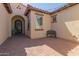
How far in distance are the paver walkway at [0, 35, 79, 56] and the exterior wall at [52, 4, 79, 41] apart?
51 cm

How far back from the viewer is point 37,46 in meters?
7.52

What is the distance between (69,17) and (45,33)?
1924 mm

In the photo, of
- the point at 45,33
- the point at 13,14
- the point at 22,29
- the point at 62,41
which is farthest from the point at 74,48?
the point at 13,14

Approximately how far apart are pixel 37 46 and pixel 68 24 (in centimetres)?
233

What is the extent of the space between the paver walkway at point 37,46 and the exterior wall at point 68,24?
1.68 ft

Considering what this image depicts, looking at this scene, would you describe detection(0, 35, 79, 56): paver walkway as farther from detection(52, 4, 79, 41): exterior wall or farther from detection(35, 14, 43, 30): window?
detection(35, 14, 43, 30): window

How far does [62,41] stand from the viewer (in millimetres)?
7824

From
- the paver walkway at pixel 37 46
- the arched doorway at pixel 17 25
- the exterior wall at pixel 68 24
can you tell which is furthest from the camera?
the exterior wall at pixel 68 24

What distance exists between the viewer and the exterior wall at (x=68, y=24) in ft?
26.9

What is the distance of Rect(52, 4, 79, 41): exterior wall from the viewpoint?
8.20 meters

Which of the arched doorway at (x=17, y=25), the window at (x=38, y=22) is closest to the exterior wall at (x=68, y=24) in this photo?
the window at (x=38, y=22)

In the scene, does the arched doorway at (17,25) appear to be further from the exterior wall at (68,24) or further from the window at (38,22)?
the exterior wall at (68,24)

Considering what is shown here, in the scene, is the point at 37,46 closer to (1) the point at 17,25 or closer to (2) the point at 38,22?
(2) the point at 38,22

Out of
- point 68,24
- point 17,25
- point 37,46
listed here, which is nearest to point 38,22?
point 17,25
